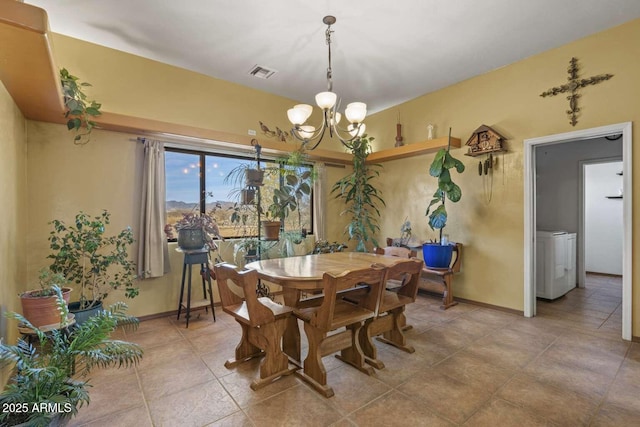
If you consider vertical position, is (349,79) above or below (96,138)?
above

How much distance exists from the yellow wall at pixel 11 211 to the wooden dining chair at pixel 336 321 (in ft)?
6.75

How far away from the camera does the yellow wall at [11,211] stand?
6.92 feet

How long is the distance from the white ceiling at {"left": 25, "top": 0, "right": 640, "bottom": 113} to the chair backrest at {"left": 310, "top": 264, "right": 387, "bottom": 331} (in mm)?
2334

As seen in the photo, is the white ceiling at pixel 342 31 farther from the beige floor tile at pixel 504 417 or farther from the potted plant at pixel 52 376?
the beige floor tile at pixel 504 417

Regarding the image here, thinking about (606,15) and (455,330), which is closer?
(606,15)

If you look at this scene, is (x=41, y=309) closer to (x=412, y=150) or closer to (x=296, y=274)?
(x=296, y=274)

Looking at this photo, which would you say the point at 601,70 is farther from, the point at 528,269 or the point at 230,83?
the point at 230,83

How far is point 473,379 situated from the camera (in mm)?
2188

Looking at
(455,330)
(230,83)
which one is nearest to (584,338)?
(455,330)

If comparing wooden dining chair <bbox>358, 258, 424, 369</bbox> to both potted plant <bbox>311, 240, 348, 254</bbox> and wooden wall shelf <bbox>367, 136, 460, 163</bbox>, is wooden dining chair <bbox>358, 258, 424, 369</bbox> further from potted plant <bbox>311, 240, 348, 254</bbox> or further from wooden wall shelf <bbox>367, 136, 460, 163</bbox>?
wooden wall shelf <bbox>367, 136, 460, 163</bbox>

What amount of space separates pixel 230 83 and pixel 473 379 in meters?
4.39

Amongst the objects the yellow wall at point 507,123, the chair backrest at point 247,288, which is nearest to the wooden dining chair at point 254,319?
the chair backrest at point 247,288

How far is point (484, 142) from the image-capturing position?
3.78m

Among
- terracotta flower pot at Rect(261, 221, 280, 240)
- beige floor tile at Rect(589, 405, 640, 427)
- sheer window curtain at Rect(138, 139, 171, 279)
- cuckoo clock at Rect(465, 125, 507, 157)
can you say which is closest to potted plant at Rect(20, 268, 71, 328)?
sheer window curtain at Rect(138, 139, 171, 279)
